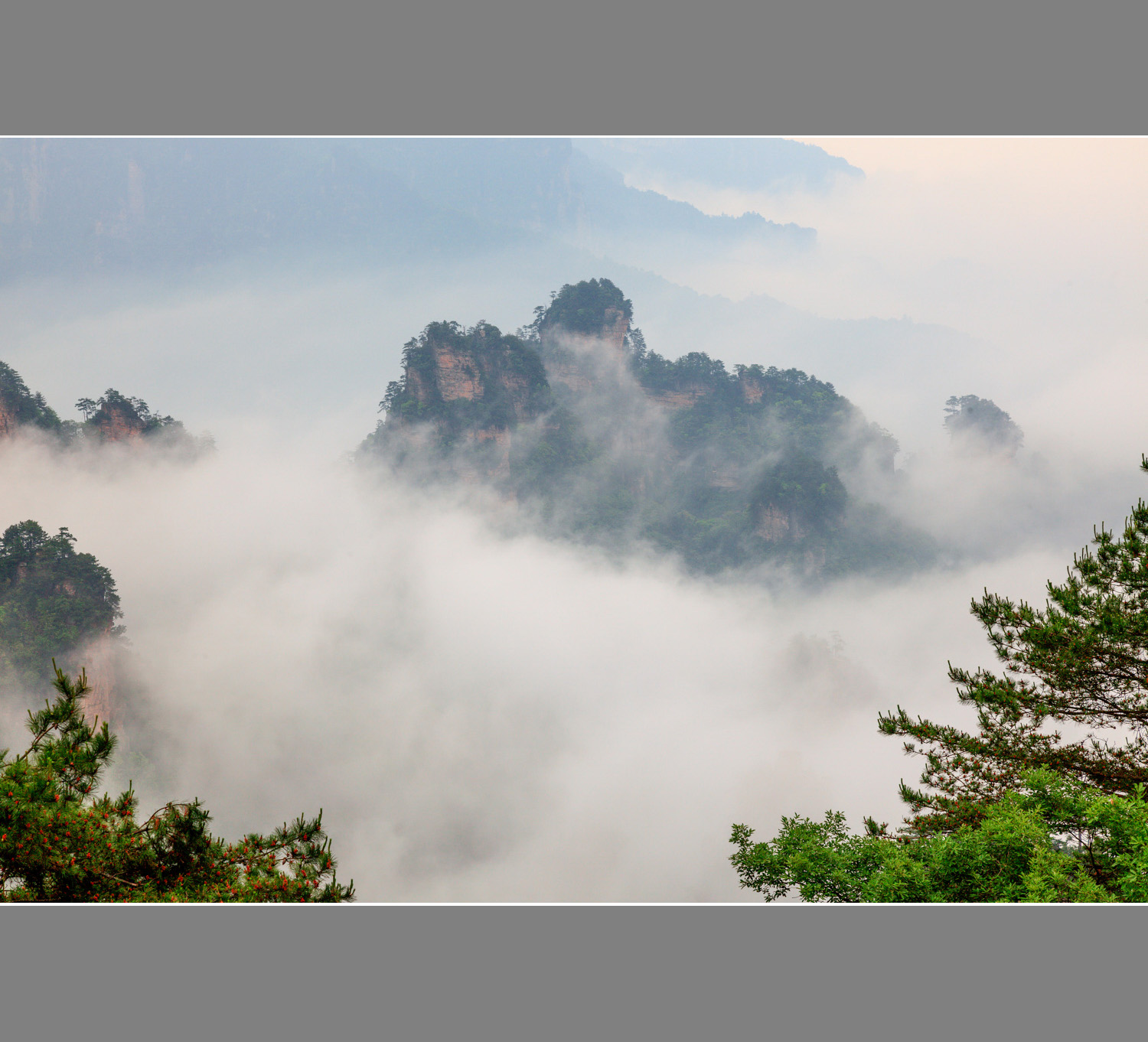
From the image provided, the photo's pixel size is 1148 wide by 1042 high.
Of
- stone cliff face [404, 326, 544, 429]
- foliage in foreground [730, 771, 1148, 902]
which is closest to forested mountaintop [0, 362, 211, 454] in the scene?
stone cliff face [404, 326, 544, 429]

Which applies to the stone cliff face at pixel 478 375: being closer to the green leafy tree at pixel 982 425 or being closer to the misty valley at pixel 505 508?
the misty valley at pixel 505 508

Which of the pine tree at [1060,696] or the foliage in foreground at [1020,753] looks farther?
the pine tree at [1060,696]

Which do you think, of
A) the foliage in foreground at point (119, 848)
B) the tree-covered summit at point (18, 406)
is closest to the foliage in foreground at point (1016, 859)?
the foliage in foreground at point (119, 848)

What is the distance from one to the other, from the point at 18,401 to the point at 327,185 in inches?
689

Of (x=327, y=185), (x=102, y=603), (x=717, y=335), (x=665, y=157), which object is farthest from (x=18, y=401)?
(x=717, y=335)

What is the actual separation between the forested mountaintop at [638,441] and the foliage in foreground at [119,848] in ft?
68.0

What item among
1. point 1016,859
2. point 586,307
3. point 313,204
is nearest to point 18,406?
point 313,204

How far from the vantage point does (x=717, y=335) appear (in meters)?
31.8

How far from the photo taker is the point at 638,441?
1122 inches

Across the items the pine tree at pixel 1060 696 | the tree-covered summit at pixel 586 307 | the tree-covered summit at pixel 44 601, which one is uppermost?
the tree-covered summit at pixel 586 307

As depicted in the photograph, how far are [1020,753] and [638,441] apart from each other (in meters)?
23.6

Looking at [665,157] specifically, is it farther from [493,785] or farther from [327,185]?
[493,785]

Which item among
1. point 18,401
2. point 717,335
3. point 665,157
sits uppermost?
point 665,157

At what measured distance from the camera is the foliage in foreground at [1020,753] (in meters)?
4.30
